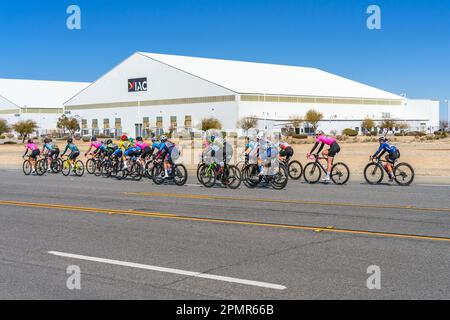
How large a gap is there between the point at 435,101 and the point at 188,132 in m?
64.9

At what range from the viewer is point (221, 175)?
19266mm

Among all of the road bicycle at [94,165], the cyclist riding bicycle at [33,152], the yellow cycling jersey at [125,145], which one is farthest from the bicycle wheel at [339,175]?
the cyclist riding bicycle at [33,152]

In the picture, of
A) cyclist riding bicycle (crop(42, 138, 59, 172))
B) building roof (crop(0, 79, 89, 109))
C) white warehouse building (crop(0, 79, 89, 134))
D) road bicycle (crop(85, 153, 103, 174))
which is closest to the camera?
road bicycle (crop(85, 153, 103, 174))

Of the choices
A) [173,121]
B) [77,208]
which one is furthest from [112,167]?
[173,121]

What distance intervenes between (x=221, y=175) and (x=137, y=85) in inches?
3206

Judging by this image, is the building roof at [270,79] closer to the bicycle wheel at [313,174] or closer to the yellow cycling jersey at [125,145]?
the yellow cycling jersey at [125,145]

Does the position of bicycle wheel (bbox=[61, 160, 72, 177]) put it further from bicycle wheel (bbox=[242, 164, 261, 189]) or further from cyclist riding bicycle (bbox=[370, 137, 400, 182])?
cyclist riding bicycle (bbox=[370, 137, 400, 182])

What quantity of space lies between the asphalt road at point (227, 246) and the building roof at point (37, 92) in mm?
113548

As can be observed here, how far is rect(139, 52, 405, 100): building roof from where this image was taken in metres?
90.8

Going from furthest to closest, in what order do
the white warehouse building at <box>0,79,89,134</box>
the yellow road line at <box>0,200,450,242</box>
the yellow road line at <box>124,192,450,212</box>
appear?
the white warehouse building at <box>0,79,89,134</box> → the yellow road line at <box>124,192,450,212</box> → the yellow road line at <box>0,200,450,242</box>

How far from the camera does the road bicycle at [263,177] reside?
1869cm

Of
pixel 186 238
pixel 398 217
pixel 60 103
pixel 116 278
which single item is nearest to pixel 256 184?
pixel 398 217

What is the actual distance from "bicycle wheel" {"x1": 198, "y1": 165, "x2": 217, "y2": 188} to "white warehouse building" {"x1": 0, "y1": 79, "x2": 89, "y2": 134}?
104097 mm

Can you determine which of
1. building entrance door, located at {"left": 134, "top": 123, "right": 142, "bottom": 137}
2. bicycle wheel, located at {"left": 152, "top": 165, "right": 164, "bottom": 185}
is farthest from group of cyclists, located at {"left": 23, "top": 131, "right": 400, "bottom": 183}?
building entrance door, located at {"left": 134, "top": 123, "right": 142, "bottom": 137}
